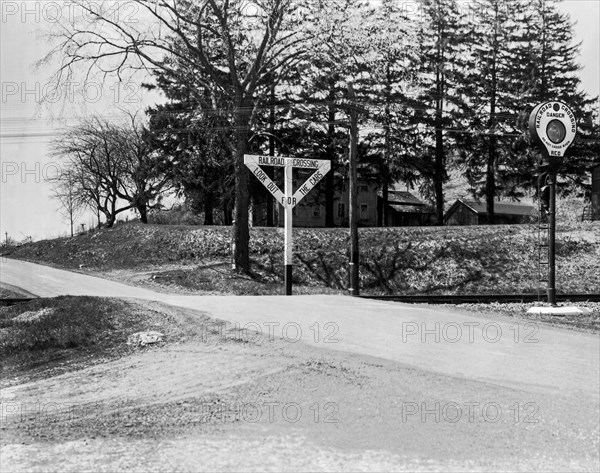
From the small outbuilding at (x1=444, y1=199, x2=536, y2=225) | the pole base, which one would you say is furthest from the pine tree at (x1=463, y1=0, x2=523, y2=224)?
the pole base

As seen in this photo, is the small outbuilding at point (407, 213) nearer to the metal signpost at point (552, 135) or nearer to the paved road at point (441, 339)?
the metal signpost at point (552, 135)

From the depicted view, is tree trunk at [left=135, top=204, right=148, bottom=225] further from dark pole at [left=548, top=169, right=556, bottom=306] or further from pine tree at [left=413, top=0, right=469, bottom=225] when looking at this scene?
dark pole at [left=548, top=169, right=556, bottom=306]

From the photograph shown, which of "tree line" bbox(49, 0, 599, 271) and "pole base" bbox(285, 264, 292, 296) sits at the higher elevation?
"tree line" bbox(49, 0, 599, 271)

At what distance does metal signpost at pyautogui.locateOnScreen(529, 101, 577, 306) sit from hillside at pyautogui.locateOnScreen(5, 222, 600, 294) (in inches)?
477

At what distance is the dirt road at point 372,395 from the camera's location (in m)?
4.98

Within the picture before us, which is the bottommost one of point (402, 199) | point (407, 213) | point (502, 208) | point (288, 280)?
point (288, 280)

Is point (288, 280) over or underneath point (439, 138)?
underneath

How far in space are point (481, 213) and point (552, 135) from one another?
54758mm

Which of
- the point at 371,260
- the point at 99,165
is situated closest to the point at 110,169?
the point at 99,165

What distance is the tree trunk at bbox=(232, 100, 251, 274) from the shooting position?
26.8 meters

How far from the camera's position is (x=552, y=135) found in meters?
13.6

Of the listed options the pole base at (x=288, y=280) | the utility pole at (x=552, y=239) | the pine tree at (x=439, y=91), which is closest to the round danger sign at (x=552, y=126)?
the utility pole at (x=552, y=239)

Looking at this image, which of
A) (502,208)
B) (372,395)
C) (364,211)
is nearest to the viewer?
(372,395)

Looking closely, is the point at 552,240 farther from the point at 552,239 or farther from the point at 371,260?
the point at 371,260
